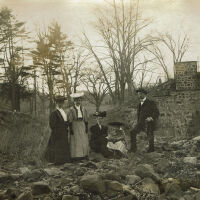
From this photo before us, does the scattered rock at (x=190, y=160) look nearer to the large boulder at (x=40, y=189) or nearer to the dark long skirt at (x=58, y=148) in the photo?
the dark long skirt at (x=58, y=148)

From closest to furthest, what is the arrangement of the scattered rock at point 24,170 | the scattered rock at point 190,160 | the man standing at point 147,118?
the scattered rock at point 24,170 → the scattered rock at point 190,160 → the man standing at point 147,118

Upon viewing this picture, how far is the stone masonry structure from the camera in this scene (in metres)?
10.4

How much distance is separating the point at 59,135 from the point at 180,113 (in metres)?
5.30

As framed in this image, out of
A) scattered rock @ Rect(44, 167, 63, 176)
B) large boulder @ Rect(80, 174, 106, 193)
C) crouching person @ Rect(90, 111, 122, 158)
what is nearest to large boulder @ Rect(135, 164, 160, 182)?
large boulder @ Rect(80, 174, 106, 193)

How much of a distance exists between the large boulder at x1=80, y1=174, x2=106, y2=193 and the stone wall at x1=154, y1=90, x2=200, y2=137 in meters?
5.47

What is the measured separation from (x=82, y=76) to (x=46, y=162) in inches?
135

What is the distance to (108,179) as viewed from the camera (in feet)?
17.1

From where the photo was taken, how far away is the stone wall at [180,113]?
33.9 feet

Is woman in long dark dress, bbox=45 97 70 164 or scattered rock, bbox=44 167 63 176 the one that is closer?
scattered rock, bbox=44 167 63 176

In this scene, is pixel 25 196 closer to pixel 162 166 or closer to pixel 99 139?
pixel 162 166

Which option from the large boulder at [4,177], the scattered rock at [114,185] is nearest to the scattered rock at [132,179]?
the scattered rock at [114,185]

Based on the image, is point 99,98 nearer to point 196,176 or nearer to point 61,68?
point 61,68

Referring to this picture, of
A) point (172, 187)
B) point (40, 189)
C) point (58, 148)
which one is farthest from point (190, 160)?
point (40, 189)

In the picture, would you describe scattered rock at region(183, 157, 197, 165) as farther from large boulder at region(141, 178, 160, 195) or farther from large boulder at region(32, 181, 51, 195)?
large boulder at region(32, 181, 51, 195)
